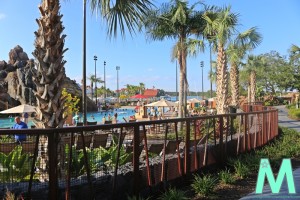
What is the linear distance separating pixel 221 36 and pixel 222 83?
287 cm

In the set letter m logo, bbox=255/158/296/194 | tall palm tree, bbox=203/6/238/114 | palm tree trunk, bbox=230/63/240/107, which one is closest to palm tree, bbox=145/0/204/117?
tall palm tree, bbox=203/6/238/114

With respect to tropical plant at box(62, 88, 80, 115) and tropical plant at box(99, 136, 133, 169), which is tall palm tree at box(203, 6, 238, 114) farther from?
tropical plant at box(99, 136, 133, 169)

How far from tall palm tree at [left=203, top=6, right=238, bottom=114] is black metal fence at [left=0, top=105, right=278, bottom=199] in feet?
39.4

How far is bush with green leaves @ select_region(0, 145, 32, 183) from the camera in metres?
4.34

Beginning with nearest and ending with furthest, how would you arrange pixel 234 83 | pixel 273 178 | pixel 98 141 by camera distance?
pixel 98 141 < pixel 273 178 < pixel 234 83

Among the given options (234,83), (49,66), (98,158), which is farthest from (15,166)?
(234,83)

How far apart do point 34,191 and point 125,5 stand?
12.7 ft

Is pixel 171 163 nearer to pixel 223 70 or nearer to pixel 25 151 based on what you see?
pixel 25 151

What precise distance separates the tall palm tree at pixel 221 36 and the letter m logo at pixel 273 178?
436 inches

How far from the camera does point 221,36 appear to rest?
62.5ft

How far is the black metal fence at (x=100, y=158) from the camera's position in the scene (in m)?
4.28

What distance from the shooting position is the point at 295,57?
37125 mm

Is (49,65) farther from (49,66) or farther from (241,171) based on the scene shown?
(241,171)

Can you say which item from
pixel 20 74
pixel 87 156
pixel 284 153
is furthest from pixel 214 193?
pixel 20 74
